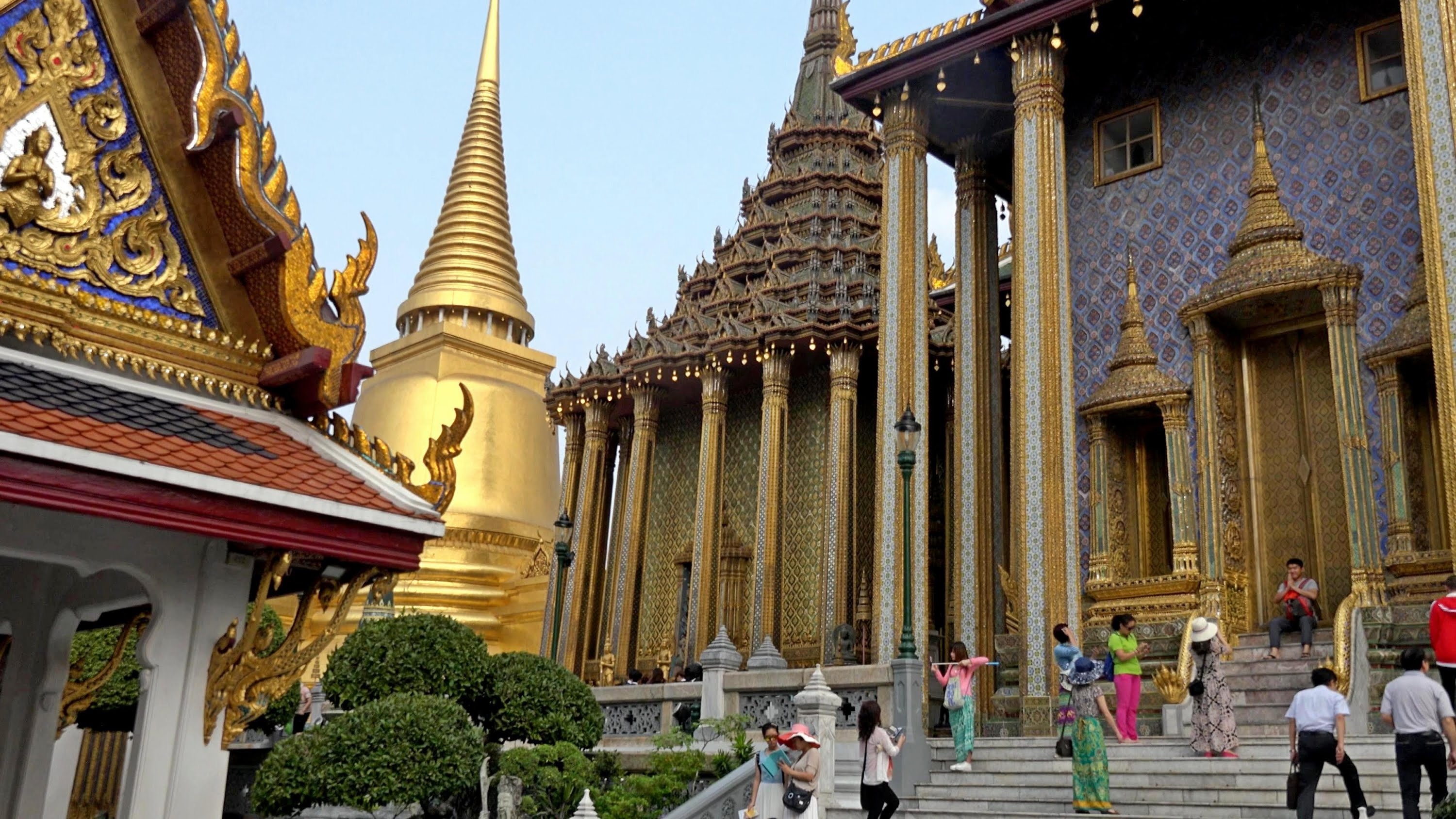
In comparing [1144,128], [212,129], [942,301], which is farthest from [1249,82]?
[212,129]

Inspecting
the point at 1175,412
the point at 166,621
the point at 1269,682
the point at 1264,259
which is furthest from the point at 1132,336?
the point at 166,621

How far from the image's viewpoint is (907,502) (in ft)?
41.6

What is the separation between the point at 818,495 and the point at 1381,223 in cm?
1201

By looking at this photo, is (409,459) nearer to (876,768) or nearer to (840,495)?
(876,768)

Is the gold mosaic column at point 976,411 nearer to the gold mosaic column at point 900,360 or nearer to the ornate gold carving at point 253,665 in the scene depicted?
the gold mosaic column at point 900,360

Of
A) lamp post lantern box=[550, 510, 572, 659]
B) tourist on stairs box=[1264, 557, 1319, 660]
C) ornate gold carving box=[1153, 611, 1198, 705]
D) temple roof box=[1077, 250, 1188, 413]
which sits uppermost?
temple roof box=[1077, 250, 1188, 413]

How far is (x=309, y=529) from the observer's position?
5164 millimetres

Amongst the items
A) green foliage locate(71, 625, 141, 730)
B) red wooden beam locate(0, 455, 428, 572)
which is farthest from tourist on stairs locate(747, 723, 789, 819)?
green foliage locate(71, 625, 141, 730)

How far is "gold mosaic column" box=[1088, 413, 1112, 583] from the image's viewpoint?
15.3 metres

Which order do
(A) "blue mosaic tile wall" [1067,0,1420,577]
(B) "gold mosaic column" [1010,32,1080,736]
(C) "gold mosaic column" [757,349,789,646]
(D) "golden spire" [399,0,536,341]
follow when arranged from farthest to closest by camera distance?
(D) "golden spire" [399,0,536,341], (C) "gold mosaic column" [757,349,789,646], (B) "gold mosaic column" [1010,32,1080,736], (A) "blue mosaic tile wall" [1067,0,1420,577]

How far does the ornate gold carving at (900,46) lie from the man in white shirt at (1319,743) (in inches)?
437

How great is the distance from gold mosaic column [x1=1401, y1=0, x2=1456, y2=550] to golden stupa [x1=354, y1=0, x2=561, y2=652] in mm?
19170

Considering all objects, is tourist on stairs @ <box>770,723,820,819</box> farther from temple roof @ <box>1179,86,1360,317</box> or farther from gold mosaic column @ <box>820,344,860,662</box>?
gold mosaic column @ <box>820,344,860,662</box>

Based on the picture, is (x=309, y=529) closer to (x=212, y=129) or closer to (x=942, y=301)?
(x=212, y=129)
